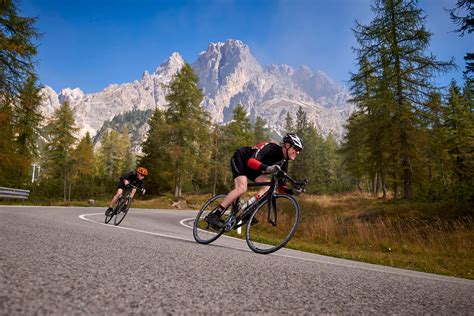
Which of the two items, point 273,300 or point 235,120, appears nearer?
point 273,300

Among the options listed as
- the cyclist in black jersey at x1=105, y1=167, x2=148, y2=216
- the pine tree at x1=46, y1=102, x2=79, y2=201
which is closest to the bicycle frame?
the cyclist in black jersey at x1=105, y1=167, x2=148, y2=216

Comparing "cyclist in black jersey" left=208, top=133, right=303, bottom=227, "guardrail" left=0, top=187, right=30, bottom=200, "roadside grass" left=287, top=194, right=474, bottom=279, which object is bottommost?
"roadside grass" left=287, top=194, right=474, bottom=279

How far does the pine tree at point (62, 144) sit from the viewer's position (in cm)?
4238

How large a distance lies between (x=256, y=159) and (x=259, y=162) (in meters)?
0.22

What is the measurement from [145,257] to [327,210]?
60.7ft

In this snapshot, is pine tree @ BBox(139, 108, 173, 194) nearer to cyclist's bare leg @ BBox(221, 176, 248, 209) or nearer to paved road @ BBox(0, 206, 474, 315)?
cyclist's bare leg @ BBox(221, 176, 248, 209)

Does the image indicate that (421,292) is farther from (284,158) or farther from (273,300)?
(284,158)

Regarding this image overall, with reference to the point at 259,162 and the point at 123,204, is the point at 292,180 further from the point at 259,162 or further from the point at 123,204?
the point at 123,204

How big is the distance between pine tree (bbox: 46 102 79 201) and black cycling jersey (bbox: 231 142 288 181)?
1683 inches

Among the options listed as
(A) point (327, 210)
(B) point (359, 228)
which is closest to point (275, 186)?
(B) point (359, 228)

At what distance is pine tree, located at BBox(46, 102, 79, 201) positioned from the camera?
42.4 m

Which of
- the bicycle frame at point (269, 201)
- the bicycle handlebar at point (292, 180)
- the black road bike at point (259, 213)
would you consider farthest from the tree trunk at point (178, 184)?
the bicycle handlebar at point (292, 180)

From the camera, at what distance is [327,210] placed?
20.3m

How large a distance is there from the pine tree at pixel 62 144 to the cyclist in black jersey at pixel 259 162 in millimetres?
42692
